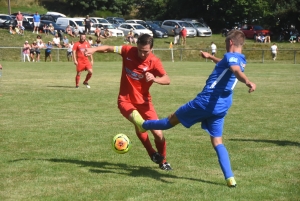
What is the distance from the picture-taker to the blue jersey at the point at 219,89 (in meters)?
6.14

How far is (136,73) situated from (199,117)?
4.10 ft

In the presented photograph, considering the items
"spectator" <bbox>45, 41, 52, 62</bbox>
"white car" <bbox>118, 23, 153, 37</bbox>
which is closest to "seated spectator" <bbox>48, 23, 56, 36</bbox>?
"spectator" <bbox>45, 41, 52, 62</bbox>

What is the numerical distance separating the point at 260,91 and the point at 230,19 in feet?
144

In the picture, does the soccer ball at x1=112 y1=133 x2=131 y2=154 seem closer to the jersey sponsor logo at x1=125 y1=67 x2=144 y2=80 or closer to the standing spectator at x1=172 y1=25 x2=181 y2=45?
the jersey sponsor logo at x1=125 y1=67 x2=144 y2=80

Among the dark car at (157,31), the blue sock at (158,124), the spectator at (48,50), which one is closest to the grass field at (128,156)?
the blue sock at (158,124)

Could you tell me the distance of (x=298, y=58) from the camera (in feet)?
141

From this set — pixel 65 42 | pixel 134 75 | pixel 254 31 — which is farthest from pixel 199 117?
pixel 254 31

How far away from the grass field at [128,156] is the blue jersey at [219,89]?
0.93 meters

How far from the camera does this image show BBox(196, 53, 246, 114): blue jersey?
6.14 metres

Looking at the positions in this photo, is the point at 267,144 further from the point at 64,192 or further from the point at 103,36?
the point at 103,36

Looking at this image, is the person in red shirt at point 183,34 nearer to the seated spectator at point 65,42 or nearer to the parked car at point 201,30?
the parked car at point 201,30

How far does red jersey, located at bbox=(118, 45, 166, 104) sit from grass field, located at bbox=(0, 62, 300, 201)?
37.2 inches

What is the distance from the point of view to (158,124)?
21.7 ft

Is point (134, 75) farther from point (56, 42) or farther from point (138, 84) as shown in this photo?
point (56, 42)
